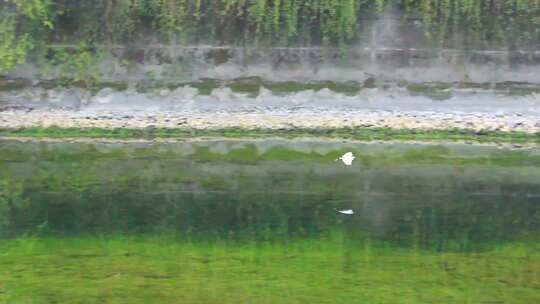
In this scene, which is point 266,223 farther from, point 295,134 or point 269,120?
point 269,120

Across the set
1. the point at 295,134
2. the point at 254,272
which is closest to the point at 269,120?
the point at 295,134

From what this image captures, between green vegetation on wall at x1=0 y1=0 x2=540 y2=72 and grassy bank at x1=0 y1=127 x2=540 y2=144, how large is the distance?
1.21 meters

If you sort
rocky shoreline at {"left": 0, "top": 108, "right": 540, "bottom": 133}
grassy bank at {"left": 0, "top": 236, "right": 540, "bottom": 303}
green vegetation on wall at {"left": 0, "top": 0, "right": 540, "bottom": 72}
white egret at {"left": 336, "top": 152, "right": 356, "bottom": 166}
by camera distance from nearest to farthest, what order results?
1. grassy bank at {"left": 0, "top": 236, "right": 540, "bottom": 303}
2. white egret at {"left": 336, "top": 152, "right": 356, "bottom": 166}
3. rocky shoreline at {"left": 0, "top": 108, "right": 540, "bottom": 133}
4. green vegetation on wall at {"left": 0, "top": 0, "right": 540, "bottom": 72}

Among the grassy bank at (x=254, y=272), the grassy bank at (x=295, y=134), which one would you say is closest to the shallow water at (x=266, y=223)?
the grassy bank at (x=254, y=272)

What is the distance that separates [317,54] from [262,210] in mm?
4348

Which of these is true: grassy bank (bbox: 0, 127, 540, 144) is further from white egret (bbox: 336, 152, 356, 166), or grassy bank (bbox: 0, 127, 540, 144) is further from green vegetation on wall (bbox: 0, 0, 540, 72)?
green vegetation on wall (bbox: 0, 0, 540, 72)

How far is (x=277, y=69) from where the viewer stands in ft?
41.5

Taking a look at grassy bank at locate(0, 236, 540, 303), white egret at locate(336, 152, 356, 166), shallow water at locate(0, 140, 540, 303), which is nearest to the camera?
grassy bank at locate(0, 236, 540, 303)

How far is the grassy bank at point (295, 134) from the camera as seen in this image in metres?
11.8

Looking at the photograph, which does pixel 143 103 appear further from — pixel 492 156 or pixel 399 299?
pixel 399 299

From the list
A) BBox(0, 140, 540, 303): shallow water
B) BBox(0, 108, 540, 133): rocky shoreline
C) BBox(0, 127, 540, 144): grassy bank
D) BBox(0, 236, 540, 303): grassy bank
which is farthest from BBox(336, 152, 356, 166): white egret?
BBox(0, 236, 540, 303): grassy bank

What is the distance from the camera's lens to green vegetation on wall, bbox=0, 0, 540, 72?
1243cm

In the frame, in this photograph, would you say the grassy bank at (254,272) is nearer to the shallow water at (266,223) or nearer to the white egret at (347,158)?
the shallow water at (266,223)

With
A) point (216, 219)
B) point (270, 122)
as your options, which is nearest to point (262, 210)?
point (216, 219)
